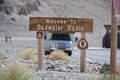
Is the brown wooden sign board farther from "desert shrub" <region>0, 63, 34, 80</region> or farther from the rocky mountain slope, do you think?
the rocky mountain slope

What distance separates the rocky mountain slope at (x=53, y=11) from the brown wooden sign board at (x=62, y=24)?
201 ft

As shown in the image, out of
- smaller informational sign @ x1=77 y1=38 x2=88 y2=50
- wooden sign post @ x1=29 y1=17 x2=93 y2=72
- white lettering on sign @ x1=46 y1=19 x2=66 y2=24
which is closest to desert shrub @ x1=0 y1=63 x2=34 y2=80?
smaller informational sign @ x1=77 y1=38 x2=88 y2=50

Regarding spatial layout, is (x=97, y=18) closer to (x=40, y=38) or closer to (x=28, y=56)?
(x=28, y=56)

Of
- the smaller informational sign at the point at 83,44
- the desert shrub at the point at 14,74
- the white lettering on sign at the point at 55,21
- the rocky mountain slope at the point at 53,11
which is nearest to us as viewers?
the desert shrub at the point at 14,74

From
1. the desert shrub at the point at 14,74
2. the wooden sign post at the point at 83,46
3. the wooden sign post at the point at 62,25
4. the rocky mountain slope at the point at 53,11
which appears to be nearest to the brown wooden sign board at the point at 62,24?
the wooden sign post at the point at 62,25

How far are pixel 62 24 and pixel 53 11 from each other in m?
83.6

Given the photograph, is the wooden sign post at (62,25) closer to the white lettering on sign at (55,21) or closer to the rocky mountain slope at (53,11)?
the white lettering on sign at (55,21)

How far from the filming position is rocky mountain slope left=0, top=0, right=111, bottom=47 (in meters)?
92.1

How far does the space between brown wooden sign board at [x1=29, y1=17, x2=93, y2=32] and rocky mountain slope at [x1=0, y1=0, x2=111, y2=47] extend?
201 feet

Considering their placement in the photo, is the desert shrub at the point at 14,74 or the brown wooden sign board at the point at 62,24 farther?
the brown wooden sign board at the point at 62,24

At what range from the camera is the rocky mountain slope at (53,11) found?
92125mm

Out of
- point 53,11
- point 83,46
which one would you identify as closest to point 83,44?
point 83,46

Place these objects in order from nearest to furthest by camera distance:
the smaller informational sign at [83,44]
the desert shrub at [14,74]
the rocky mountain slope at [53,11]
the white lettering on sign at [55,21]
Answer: the desert shrub at [14,74] < the smaller informational sign at [83,44] < the white lettering on sign at [55,21] < the rocky mountain slope at [53,11]

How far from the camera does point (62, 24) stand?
67.6 feet
